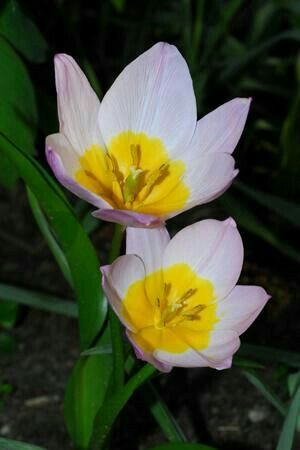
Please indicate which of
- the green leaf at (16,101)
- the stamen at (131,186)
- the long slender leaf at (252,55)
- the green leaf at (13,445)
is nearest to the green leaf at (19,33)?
the green leaf at (16,101)

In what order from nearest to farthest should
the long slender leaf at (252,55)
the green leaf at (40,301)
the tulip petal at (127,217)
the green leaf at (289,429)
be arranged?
the tulip petal at (127,217), the green leaf at (289,429), the green leaf at (40,301), the long slender leaf at (252,55)

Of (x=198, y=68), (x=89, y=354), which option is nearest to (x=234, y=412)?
(x=89, y=354)

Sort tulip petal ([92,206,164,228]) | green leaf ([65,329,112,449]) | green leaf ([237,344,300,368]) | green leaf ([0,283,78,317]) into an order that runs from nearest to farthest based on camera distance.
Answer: tulip petal ([92,206,164,228]) → green leaf ([65,329,112,449]) → green leaf ([237,344,300,368]) → green leaf ([0,283,78,317])

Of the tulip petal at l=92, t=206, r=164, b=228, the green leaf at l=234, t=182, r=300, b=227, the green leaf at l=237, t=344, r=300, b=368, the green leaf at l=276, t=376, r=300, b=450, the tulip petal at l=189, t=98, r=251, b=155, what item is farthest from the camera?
the green leaf at l=234, t=182, r=300, b=227

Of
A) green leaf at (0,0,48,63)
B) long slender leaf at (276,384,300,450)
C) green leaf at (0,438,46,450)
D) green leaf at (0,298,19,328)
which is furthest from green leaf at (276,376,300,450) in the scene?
green leaf at (0,298,19,328)

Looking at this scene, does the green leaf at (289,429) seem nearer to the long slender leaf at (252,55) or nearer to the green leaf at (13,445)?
the green leaf at (13,445)

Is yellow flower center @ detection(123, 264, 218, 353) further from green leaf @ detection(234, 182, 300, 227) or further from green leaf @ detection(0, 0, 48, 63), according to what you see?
green leaf @ detection(234, 182, 300, 227)

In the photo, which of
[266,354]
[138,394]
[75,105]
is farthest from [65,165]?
[138,394]
